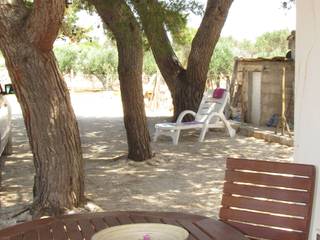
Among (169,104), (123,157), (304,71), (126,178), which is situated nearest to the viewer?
(304,71)

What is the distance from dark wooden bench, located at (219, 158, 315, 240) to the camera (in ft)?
9.02

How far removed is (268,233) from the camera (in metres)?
2.80

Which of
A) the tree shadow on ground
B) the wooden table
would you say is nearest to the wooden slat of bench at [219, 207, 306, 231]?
the wooden table

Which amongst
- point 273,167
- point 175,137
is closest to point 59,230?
point 273,167

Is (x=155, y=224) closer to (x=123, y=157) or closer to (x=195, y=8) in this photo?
(x=123, y=157)

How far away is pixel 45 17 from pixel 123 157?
4.35 metres

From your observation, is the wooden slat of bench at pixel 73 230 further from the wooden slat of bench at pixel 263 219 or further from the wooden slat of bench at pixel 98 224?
the wooden slat of bench at pixel 263 219

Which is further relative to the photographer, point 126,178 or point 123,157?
point 123,157

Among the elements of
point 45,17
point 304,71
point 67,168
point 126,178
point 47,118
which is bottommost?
point 126,178

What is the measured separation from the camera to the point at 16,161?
357 inches

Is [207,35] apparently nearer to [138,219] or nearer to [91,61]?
[138,219]

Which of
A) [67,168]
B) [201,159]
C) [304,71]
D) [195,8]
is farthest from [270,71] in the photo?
[304,71]

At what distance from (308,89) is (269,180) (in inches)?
28.9

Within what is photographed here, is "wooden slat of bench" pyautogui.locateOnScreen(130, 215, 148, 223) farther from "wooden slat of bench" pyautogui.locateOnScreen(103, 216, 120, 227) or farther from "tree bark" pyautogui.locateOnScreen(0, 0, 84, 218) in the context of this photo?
"tree bark" pyautogui.locateOnScreen(0, 0, 84, 218)
